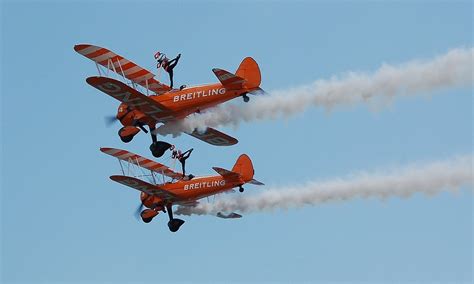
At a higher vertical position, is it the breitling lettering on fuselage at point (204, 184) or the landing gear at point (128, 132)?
the landing gear at point (128, 132)

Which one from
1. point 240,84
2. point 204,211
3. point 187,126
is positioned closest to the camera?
point 240,84

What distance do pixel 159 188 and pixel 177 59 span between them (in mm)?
4125

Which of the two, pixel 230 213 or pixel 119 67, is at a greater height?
pixel 119 67

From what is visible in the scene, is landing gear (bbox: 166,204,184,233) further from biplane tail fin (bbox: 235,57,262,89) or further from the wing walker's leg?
biplane tail fin (bbox: 235,57,262,89)

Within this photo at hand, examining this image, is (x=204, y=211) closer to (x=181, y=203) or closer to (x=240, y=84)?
(x=181, y=203)

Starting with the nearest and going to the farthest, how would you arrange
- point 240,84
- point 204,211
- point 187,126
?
point 240,84 → point 187,126 → point 204,211

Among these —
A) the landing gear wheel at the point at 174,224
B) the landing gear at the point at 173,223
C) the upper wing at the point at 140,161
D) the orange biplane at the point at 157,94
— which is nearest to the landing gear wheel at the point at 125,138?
the orange biplane at the point at 157,94

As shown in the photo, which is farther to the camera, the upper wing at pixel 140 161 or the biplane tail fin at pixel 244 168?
the upper wing at pixel 140 161

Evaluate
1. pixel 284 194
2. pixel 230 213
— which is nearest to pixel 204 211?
pixel 230 213

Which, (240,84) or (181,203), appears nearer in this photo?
(240,84)

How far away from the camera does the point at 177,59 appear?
34500 mm

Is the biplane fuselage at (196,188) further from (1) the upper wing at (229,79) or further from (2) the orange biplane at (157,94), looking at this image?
(1) the upper wing at (229,79)

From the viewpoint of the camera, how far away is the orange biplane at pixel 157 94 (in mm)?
33188

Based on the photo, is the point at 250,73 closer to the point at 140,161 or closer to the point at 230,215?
the point at 230,215
